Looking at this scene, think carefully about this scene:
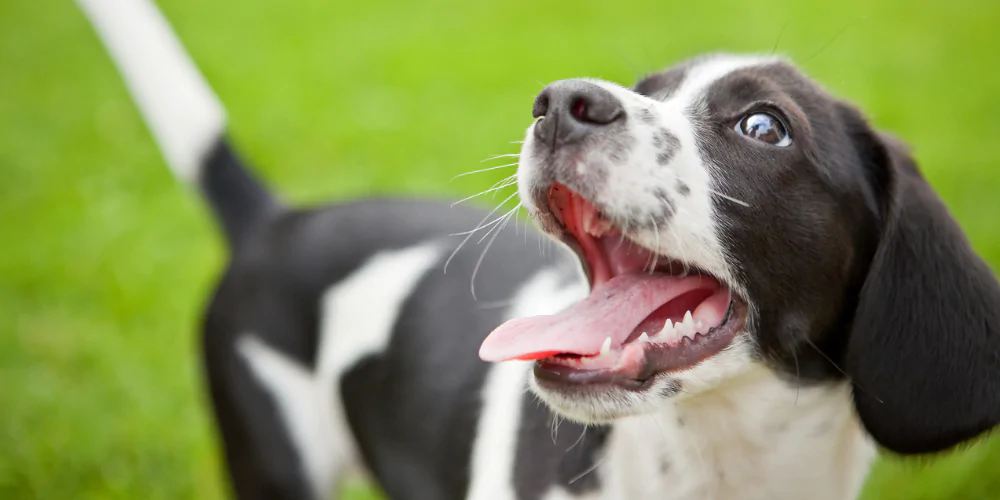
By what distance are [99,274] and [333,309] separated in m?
2.40

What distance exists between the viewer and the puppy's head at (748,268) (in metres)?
1.80

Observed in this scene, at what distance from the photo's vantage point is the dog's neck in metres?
2.00

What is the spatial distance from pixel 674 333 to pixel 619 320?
0.35ft

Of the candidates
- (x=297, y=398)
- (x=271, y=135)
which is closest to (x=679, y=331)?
(x=297, y=398)

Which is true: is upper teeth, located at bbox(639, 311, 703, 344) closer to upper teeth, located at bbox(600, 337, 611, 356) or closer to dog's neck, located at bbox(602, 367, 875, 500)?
upper teeth, located at bbox(600, 337, 611, 356)

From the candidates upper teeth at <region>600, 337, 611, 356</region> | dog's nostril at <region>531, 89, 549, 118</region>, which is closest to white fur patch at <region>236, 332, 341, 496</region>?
upper teeth at <region>600, 337, 611, 356</region>

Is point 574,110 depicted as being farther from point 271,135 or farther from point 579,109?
point 271,135

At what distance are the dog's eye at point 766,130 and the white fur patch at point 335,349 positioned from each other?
1041 mm

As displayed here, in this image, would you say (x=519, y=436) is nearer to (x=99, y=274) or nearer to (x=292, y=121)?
(x=99, y=274)

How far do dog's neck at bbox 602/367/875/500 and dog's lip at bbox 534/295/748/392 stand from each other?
0.15 m

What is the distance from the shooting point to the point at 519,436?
2.20 meters

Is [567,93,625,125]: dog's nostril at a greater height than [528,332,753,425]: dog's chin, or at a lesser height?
greater

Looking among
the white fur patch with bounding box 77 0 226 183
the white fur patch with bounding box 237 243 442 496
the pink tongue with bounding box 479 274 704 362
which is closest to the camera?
the pink tongue with bounding box 479 274 704 362

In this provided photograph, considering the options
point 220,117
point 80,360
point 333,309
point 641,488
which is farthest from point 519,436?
point 80,360
